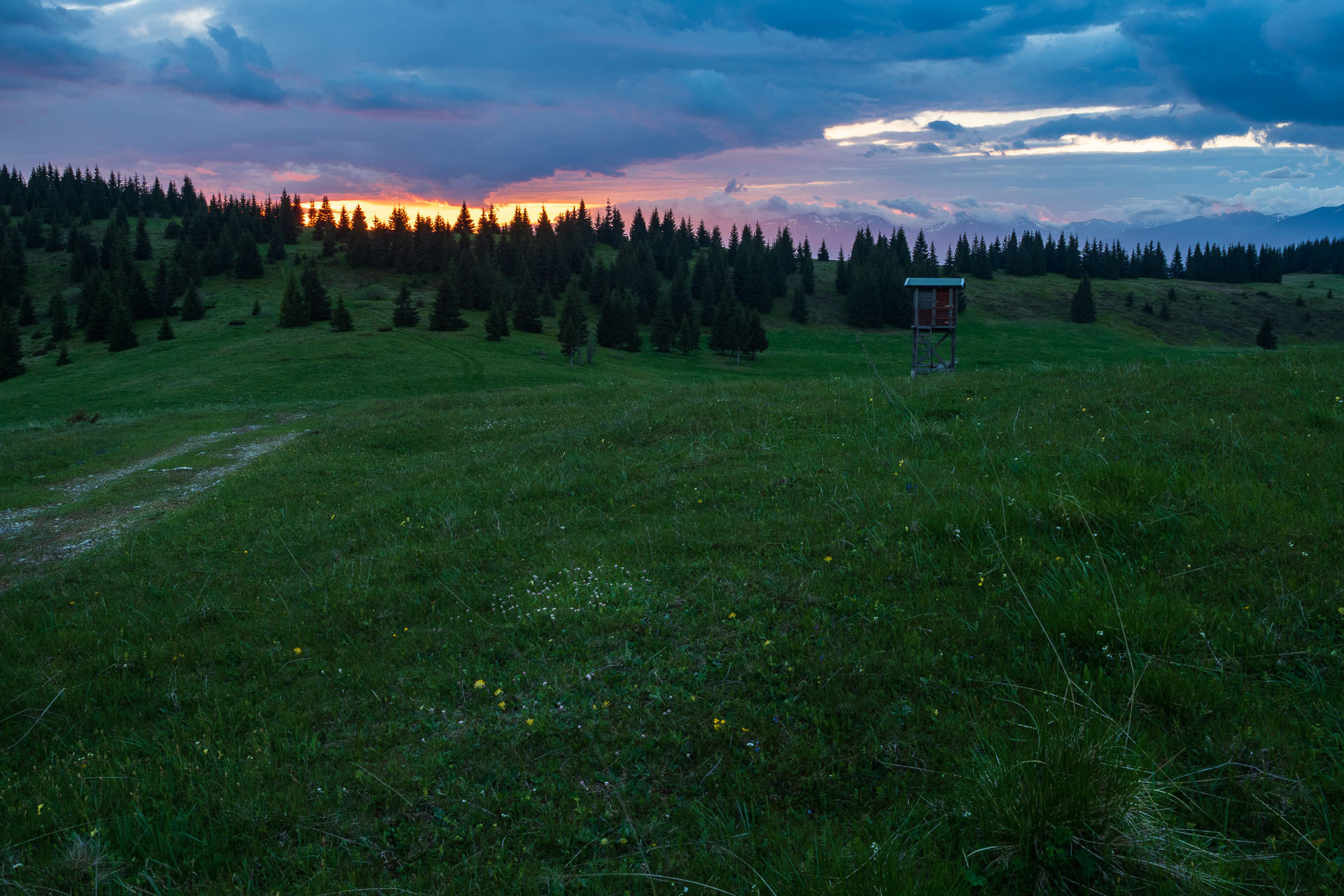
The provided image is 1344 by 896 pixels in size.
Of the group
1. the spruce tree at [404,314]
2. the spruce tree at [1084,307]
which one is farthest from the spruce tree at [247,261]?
the spruce tree at [1084,307]

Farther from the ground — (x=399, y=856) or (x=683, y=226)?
(x=683, y=226)

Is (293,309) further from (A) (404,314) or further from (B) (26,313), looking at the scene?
(B) (26,313)

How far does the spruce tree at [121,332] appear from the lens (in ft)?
267

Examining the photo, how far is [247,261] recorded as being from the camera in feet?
399

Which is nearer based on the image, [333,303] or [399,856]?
[399,856]

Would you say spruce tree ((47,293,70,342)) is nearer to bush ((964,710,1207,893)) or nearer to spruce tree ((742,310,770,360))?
spruce tree ((742,310,770,360))

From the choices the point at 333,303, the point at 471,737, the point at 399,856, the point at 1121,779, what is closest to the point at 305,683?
the point at 471,737

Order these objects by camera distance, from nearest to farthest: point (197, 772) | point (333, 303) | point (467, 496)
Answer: point (197, 772) < point (467, 496) < point (333, 303)

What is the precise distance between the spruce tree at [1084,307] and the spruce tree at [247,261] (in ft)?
478

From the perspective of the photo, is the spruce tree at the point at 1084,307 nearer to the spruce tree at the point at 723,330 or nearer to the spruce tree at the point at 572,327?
the spruce tree at the point at 723,330

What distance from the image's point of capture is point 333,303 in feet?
331

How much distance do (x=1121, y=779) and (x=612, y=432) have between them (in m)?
13.3

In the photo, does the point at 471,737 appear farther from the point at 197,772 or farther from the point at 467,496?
the point at 467,496

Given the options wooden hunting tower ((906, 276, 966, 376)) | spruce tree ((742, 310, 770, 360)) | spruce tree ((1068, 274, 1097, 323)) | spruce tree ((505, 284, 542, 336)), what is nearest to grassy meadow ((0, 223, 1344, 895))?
wooden hunting tower ((906, 276, 966, 376))
